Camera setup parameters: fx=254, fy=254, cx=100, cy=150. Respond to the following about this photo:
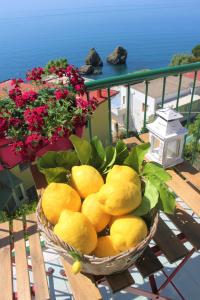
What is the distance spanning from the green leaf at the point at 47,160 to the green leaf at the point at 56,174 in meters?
0.07

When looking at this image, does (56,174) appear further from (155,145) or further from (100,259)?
(155,145)

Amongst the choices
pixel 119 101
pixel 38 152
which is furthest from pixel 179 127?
pixel 119 101

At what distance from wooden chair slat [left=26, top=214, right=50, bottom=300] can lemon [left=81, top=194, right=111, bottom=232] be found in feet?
1.51

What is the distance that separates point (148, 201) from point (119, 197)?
0.58 ft

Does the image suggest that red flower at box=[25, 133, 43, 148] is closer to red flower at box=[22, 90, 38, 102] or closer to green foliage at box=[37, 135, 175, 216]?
green foliage at box=[37, 135, 175, 216]

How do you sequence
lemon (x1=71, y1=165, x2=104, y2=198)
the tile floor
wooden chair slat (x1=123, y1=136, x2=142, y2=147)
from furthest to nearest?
1. the tile floor
2. wooden chair slat (x1=123, y1=136, x2=142, y2=147)
3. lemon (x1=71, y1=165, x2=104, y2=198)

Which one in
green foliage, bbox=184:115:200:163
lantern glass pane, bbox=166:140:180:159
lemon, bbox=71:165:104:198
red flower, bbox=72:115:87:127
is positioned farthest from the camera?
green foliage, bbox=184:115:200:163

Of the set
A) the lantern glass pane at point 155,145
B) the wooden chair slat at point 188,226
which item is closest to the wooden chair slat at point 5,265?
the wooden chair slat at point 188,226

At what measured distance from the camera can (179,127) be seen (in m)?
1.66

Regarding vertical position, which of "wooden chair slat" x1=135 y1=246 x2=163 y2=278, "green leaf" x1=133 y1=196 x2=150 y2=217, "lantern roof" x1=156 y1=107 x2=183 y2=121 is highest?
"lantern roof" x1=156 y1=107 x2=183 y2=121

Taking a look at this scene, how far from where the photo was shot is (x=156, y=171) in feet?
4.27

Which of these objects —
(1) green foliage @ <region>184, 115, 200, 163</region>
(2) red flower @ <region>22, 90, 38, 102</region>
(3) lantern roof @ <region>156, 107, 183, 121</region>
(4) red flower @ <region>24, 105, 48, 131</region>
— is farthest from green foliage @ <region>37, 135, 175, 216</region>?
(1) green foliage @ <region>184, 115, 200, 163</region>

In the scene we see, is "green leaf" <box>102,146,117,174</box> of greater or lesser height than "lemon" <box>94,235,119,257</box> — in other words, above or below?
above

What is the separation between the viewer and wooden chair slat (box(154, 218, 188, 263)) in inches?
54.4
